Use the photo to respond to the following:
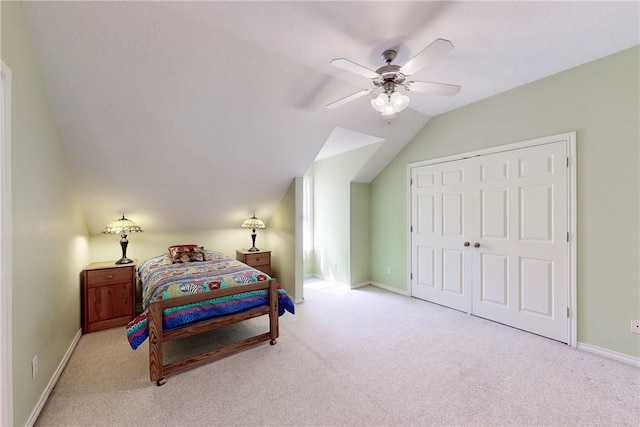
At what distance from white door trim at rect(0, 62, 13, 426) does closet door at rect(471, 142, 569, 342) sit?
4.08 m

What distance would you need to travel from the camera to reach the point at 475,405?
6.09ft

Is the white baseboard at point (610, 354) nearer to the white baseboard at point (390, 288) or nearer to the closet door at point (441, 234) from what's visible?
the closet door at point (441, 234)

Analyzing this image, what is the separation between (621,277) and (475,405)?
71.9 inches

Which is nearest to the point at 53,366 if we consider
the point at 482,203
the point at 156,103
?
the point at 156,103

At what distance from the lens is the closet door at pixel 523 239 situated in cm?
272

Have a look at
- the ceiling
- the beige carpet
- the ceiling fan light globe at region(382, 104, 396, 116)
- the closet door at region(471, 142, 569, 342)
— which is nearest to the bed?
the beige carpet

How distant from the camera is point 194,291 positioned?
8.08ft

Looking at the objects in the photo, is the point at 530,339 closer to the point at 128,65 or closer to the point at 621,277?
the point at 621,277

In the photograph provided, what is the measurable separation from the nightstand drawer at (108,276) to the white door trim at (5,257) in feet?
5.81

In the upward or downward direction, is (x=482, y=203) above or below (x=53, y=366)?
above

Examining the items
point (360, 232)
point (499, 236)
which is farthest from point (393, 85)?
point (360, 232)

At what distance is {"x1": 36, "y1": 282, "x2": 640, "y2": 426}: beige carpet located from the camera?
5.76 feet

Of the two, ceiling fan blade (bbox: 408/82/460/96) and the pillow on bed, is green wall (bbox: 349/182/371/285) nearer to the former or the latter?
the pillow on bed

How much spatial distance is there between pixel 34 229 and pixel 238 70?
1.88 metres
